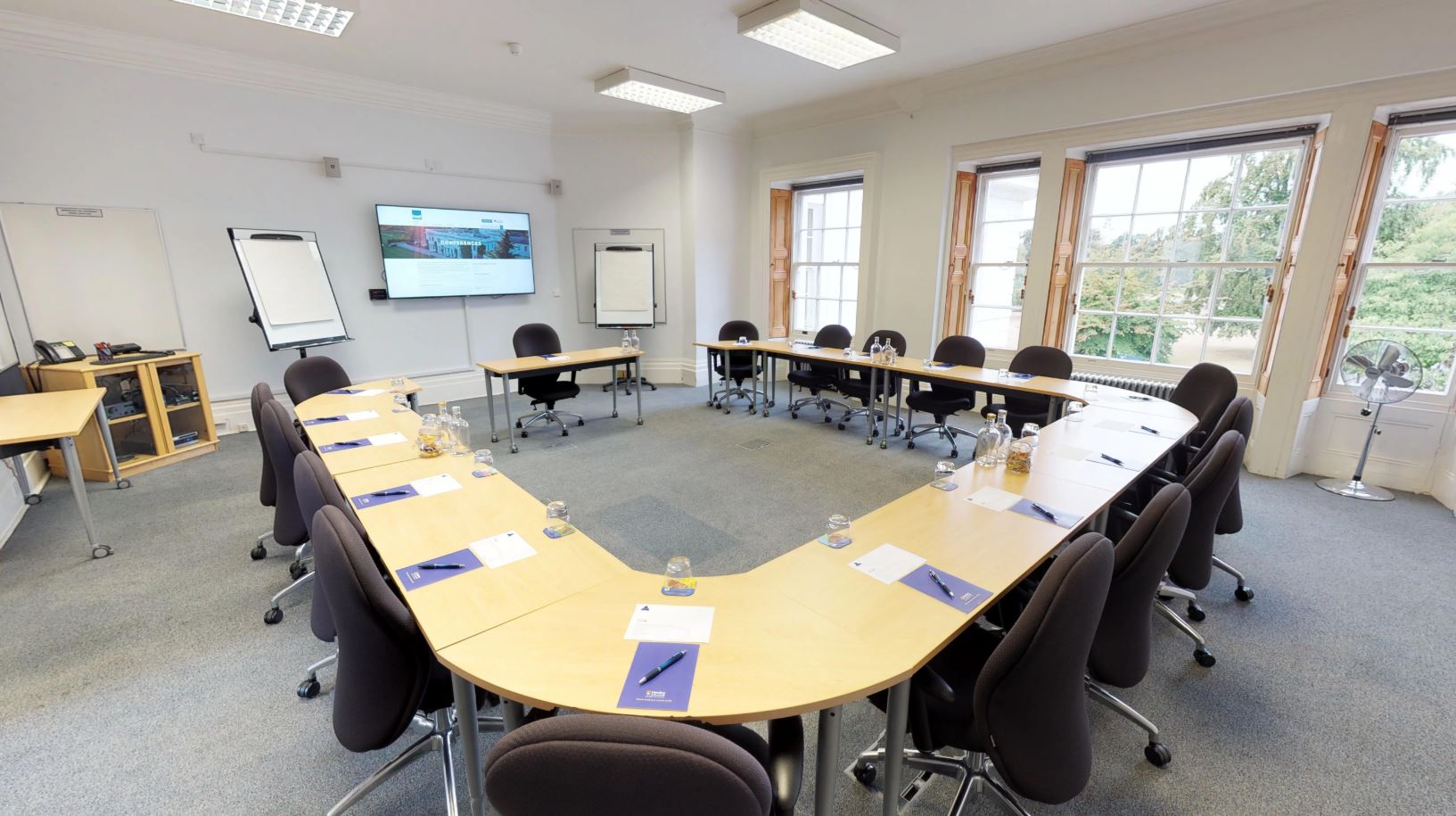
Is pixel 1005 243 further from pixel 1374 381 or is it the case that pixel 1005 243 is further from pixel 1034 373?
pixel 1374 381

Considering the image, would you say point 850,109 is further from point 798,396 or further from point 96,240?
point 96,240

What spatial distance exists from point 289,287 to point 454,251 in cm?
158

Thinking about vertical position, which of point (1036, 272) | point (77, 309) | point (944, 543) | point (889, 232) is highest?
point (889, 232)

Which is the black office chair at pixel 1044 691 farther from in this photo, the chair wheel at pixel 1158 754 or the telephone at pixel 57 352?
the telephone at pixel 57 352

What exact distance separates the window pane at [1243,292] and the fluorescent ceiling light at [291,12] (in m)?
6.67

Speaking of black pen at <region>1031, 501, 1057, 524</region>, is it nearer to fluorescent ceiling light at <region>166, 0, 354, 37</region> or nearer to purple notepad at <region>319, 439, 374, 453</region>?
purple notepad at <region>319, 439, 374, 453</region>

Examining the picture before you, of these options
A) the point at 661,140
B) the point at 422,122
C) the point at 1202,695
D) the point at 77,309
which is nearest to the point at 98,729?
the point at 1202,695

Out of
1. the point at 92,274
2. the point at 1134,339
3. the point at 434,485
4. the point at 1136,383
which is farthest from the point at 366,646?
the point at 1134,339

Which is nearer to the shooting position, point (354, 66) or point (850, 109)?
point (354, 66)

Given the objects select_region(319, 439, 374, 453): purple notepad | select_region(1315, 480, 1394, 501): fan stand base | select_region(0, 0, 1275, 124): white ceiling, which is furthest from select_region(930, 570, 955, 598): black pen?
select_region(1315, 480, 1394, 501): fan stand base

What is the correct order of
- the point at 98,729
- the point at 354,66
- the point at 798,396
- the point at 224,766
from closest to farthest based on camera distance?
the point at 224,766 < the point at 98,729 < the point at 354,66 < the point at 798,396

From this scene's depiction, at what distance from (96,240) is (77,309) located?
55cm

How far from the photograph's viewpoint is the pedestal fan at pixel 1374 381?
11.9 feet

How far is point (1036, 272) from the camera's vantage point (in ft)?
A: 17.0
